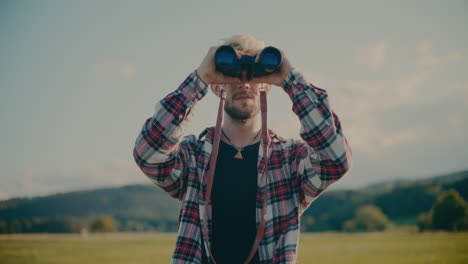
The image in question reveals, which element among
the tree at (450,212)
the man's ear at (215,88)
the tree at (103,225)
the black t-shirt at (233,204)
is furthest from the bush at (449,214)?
the tree at (103,225)

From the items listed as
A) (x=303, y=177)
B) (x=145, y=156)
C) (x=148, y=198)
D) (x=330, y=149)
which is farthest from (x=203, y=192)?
(x=148, y=198)

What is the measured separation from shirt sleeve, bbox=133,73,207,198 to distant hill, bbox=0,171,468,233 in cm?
3688

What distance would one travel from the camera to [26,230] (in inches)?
1981

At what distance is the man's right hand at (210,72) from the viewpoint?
2.44 metres

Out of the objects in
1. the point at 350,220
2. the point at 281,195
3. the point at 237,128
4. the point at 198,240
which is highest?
the point at 237,128

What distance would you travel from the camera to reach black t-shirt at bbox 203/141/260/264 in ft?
7.68

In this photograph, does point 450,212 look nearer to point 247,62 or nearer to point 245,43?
point 245,43

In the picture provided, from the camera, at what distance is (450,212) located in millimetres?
49719

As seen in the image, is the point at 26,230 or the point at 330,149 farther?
the point at 26,230

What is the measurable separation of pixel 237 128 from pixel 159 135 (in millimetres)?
607

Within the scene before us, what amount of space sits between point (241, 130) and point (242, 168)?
0.30 m

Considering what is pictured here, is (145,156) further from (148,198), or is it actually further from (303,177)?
(148,198)

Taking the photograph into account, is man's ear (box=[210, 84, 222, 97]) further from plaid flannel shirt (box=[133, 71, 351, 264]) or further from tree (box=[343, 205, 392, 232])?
tree (box=[343, 205, 392, 232])

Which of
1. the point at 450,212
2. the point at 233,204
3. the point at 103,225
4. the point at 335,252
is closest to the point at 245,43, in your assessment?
the point at 233,204
